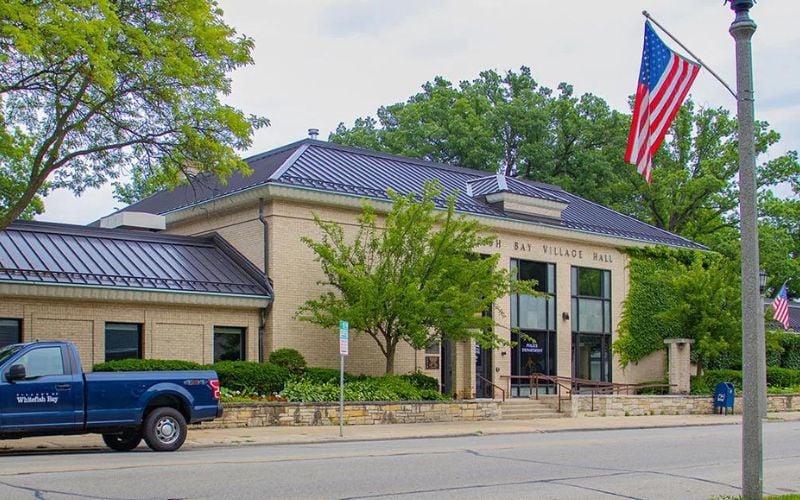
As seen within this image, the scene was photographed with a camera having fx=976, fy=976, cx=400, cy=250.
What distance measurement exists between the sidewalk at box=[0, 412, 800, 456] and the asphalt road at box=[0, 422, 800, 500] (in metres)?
1.00

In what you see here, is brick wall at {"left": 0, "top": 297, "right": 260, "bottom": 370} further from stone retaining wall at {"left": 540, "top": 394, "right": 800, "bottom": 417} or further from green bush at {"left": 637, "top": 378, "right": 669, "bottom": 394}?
green bush at {"left": 637, "top": 378, "right": 669, "bottom": 394}

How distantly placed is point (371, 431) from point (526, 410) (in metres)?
9.49

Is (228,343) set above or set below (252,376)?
above

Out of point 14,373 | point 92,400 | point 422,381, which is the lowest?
point 422,381

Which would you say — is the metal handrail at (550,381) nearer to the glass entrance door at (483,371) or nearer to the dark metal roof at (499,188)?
the glass entrance door at (483,371)

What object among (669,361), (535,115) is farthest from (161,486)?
(535,115)

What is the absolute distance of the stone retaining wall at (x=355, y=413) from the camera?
23.7 m

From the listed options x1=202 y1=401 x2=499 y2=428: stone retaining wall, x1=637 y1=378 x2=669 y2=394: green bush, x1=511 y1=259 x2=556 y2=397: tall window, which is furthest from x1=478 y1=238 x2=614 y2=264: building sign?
x1=202 y1=401 x2=499 y2=428: stone retaining wall

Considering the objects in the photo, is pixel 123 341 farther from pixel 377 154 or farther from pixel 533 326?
pixel 533 326

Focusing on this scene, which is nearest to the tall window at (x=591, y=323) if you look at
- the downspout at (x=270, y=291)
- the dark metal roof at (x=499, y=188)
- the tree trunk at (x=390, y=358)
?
the dark metal roof at (x=499, y=188)

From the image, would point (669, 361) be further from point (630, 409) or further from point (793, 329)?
point (793, 329)

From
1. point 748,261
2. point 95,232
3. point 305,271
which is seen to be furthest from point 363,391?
point 748,261

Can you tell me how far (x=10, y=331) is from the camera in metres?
24.6

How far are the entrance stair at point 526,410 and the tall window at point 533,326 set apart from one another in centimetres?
189
